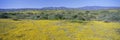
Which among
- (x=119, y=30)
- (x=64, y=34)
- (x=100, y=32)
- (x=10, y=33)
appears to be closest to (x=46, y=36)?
(x=64, y=34)

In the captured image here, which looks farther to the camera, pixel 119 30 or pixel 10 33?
pixel 119 30

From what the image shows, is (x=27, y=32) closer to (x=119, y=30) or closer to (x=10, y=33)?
(x=10, y=33)

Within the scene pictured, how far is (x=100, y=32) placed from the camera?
8438 millimetres

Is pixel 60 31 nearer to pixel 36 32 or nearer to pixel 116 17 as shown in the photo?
pixel 36 32

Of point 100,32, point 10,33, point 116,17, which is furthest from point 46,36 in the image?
point 116,17

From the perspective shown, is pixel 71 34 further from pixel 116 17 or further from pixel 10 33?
pixel 116 17

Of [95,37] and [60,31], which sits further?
[60,31]

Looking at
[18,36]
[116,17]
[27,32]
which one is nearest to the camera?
[18,36]

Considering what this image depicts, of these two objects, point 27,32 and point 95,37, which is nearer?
point 95,37

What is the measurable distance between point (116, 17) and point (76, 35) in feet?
20.1

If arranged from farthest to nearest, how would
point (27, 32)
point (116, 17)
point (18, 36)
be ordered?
1. point (116, 17)
2. point (27, 32)
3. point (18, 36)

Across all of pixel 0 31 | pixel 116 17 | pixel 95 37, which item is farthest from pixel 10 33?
pixel 116 17

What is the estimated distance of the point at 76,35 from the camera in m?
7.89

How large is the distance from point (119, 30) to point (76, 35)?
1864mm
